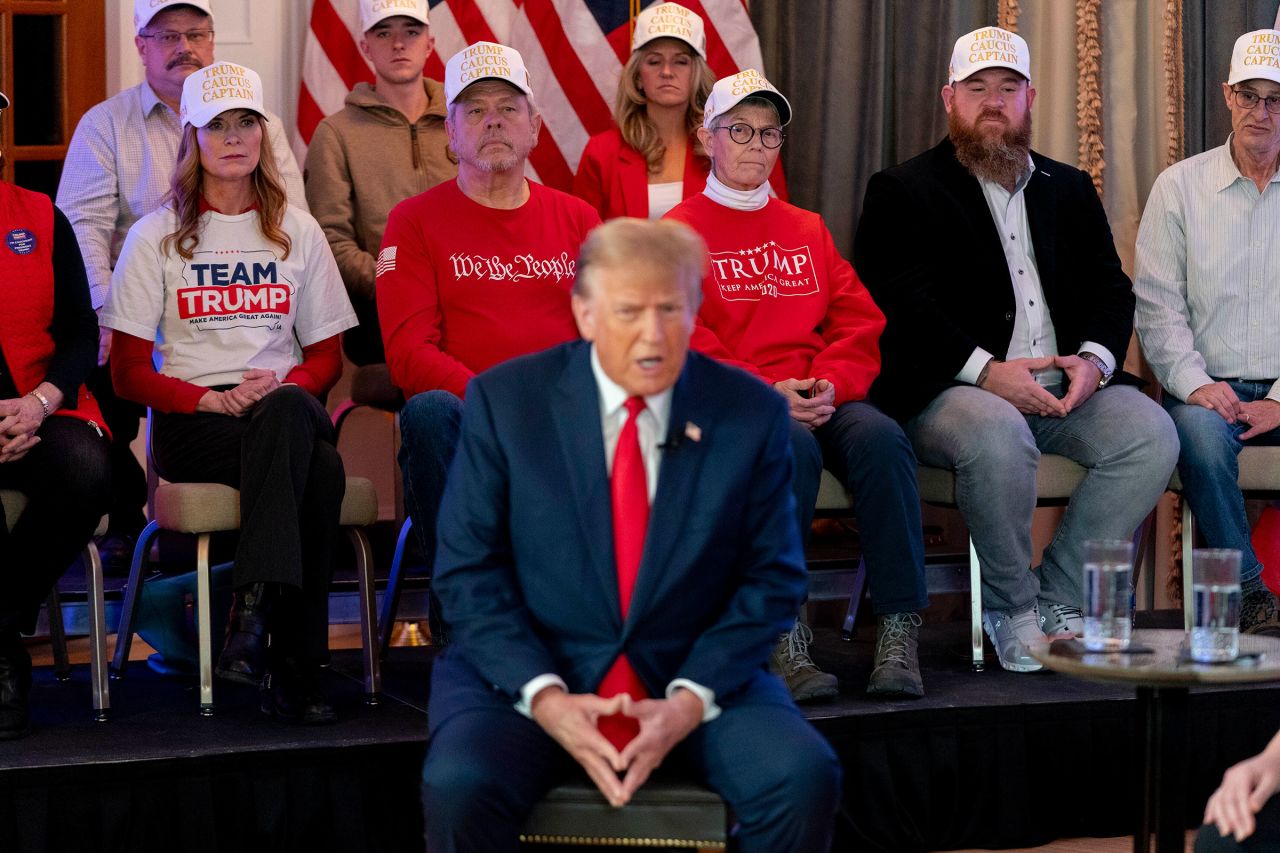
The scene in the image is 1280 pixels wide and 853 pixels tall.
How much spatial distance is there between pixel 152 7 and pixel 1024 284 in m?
2.47

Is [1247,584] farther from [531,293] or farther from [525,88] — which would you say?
[525,88]

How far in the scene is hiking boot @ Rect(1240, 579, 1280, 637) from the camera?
415 centimetres

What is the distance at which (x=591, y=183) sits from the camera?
4.58 m

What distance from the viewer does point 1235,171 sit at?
454 cm

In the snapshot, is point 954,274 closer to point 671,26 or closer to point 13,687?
point 671,26

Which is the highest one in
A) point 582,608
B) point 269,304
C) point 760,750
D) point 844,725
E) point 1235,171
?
point 1235,171

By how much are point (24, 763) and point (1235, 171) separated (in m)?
3.51

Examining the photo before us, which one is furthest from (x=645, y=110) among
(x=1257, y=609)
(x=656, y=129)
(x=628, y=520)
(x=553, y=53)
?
(x=628, y=520)

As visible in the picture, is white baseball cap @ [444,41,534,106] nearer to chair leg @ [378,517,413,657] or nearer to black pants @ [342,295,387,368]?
black pants @ [342,295,387,368]

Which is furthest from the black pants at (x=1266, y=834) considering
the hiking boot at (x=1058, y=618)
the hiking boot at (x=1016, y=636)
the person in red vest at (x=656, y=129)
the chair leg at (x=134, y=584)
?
the person in red vest at (x=656, y=129)

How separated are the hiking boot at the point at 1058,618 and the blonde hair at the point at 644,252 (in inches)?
79.4

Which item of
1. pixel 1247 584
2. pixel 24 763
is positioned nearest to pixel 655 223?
pixel 24 763

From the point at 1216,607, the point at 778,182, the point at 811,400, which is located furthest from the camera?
the point at 778,182

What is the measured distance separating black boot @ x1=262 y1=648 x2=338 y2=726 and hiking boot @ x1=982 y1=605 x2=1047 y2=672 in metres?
1.63
